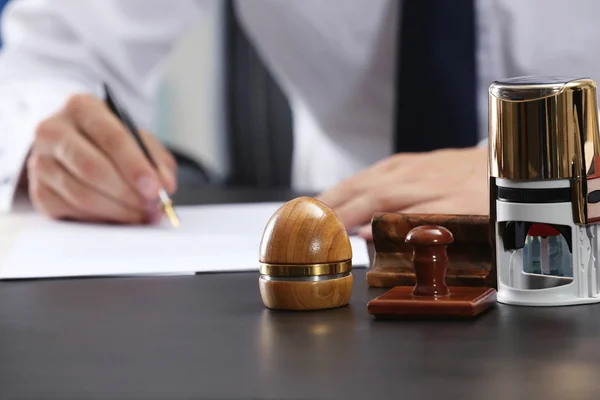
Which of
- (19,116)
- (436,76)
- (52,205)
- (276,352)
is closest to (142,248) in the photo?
(52,205)

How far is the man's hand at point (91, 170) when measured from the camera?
1.00 m

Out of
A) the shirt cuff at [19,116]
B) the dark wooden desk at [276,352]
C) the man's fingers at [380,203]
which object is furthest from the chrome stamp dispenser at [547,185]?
the shirt cuff at [19,116]

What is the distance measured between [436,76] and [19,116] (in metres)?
0.63

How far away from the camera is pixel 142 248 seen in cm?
81

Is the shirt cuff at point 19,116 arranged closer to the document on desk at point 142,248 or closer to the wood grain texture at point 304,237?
the document on desk at point 142,248

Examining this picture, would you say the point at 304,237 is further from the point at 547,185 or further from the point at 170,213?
the point at 170,213

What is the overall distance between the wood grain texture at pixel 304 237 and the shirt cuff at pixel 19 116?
703 mm

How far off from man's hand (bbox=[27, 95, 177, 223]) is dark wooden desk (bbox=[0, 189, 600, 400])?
417 mm

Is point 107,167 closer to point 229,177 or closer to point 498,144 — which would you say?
point 498,144

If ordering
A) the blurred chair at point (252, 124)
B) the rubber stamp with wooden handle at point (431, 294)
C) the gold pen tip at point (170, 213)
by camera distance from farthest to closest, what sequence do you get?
1. the blurred chair at point (252, 124)
2. the gold pen tip at point (170, 213)
3. the rubber stamp with wooden handle at point (431, 294)

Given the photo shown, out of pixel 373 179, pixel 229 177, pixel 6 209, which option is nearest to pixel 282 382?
pixel 373 179

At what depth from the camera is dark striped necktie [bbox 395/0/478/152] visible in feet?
4.44

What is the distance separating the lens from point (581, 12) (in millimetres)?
1315

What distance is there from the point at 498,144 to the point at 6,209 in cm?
80
